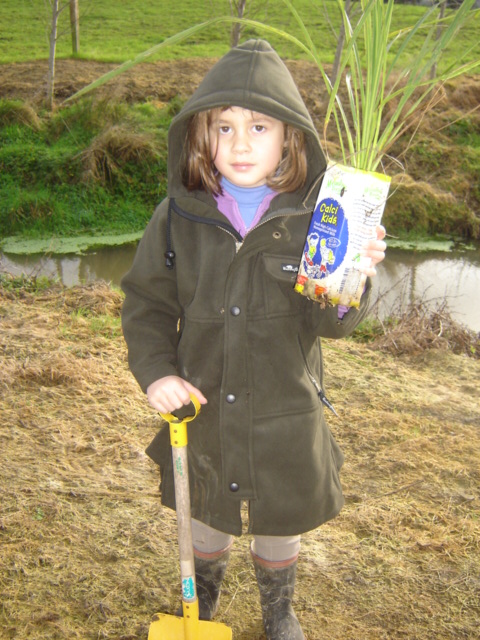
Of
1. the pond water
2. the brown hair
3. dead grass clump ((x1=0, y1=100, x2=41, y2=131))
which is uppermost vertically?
dead grass clump ((x1=0, y1=100, x2=41, y2=131))

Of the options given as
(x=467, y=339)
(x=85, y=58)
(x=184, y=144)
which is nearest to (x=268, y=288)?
(x=184, y=144)

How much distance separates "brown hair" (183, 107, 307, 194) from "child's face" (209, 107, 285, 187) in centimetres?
3

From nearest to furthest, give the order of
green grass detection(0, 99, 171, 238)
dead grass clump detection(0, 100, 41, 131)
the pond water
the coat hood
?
the coat hood < the pond water < green grass detection(0, 99, 171, 238) < dead grass clump detection(0, 100, 41, 131)

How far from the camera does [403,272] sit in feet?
21.4

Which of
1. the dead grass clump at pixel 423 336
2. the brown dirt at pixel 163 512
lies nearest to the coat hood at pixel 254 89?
the brown dirt at pixel 163 512

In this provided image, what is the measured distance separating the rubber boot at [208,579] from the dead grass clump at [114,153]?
18.9 ft

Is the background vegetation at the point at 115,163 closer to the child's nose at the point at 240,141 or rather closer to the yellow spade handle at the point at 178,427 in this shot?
the child's nose at the point at 240,141

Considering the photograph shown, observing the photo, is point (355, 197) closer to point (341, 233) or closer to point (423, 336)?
point (341, 233)

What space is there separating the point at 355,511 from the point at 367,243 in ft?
4.16

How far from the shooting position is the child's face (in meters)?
1.51

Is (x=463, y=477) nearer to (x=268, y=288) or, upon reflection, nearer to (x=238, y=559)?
(x=238, y=559)

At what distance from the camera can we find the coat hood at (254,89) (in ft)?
4.77

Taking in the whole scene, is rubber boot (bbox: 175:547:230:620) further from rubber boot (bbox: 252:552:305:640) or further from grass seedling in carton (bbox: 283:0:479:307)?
grass seedling in carton (bbox: 283:0:479:307)

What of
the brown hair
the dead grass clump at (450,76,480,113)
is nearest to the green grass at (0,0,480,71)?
the dead grass clump at (450,76,480,113)
